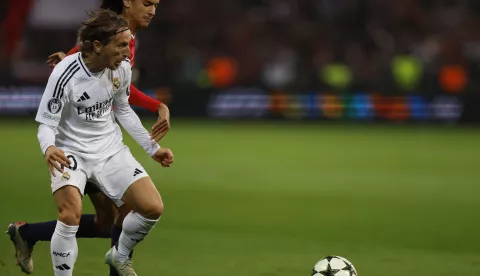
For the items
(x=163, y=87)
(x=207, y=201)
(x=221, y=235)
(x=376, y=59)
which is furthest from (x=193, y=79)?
(x=221, y=235)

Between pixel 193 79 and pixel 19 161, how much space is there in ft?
34.6

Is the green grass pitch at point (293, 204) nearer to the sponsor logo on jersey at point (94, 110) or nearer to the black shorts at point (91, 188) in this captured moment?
the black shorts at point (91, 188)

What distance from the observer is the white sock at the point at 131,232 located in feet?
17.7

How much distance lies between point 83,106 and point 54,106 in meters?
0.23

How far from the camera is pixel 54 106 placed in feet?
16.7

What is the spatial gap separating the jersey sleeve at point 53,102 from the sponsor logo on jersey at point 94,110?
0.19 m

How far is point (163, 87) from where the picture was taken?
70.0 ft

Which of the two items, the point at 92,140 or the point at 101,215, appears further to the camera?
the point at 101,215

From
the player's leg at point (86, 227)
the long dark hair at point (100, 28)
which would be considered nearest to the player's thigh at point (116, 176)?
the player's leg at point (86, 227)

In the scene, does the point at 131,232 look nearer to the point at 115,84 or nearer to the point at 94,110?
the point at 94,110

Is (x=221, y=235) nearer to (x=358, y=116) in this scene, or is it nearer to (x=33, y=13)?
(x=358, y=116)

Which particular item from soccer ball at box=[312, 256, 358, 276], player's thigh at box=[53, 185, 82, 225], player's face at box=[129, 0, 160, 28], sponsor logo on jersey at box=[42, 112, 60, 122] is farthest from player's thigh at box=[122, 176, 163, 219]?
player's face at box=[129, 0, 160, 28]

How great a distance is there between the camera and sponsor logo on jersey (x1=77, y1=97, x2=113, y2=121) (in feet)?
17.4

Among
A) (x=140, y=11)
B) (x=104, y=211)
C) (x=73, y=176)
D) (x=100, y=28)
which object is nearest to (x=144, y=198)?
(x=73, y=176)
